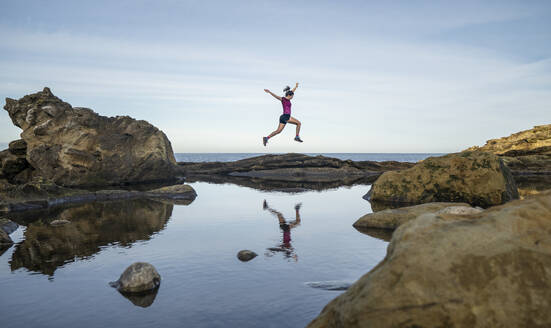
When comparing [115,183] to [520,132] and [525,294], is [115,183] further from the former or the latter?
[520,132]

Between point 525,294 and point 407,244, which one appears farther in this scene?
point 407,244

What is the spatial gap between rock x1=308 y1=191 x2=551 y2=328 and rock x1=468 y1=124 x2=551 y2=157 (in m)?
44.6

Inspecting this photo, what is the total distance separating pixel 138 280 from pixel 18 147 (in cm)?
2687

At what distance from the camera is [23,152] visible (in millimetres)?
28062

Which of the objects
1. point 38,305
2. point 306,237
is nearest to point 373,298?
point 38,305

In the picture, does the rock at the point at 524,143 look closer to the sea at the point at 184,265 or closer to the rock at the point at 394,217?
the sea at the point at 184,265

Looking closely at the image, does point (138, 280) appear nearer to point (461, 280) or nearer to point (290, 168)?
point (461, 280)

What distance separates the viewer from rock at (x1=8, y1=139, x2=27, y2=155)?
2786 cm

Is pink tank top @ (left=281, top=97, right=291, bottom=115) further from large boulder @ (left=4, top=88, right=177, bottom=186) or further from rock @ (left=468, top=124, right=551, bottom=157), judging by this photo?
rock @ (left=468, top=124, right=551, bottom=157)

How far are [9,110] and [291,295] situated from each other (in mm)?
27612

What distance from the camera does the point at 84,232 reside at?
10.2 metres

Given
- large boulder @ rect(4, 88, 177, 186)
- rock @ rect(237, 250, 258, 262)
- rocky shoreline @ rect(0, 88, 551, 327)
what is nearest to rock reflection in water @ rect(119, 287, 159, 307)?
rock @ rect(237, 250, 258, 262)

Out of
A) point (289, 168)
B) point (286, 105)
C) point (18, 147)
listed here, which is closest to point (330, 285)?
point (286, 105)

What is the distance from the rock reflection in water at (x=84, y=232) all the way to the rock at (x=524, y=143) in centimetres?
4019
